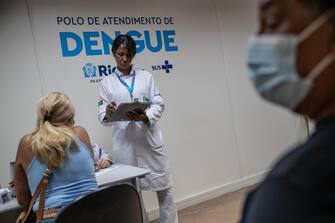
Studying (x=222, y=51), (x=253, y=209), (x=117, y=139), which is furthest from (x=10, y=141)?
(x=253, y=209)

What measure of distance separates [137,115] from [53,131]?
3.30 ft

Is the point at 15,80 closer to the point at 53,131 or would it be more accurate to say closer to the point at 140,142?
the point at 140,142

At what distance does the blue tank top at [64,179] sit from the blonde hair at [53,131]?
0.04 m

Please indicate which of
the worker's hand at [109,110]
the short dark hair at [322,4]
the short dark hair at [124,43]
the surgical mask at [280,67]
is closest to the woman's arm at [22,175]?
the worker's hand at [109,110]

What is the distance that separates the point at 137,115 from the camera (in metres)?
2.76

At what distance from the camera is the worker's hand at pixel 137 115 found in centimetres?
272

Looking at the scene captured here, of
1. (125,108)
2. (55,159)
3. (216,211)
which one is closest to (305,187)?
(55,159)

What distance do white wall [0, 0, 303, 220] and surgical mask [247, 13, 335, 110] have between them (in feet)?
8.88

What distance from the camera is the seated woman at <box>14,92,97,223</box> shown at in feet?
5.86

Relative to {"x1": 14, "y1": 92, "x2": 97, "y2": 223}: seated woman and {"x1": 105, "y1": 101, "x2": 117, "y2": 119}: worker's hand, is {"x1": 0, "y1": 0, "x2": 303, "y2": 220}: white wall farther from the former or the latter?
{"x1": 14, "y1": 92, "x2": 97, "y2": 223}: seated woman

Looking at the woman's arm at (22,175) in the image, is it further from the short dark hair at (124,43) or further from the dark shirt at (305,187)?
the dark shirt at (305,187)

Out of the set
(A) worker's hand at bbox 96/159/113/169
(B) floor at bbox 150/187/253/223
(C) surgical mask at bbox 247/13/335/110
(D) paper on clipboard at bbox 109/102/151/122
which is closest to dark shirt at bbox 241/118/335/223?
(C) surgical mask at bbox 247/13/335/110

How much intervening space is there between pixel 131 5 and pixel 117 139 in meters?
1.39

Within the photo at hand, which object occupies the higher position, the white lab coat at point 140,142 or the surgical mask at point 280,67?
the surgical mask at point 280,67
